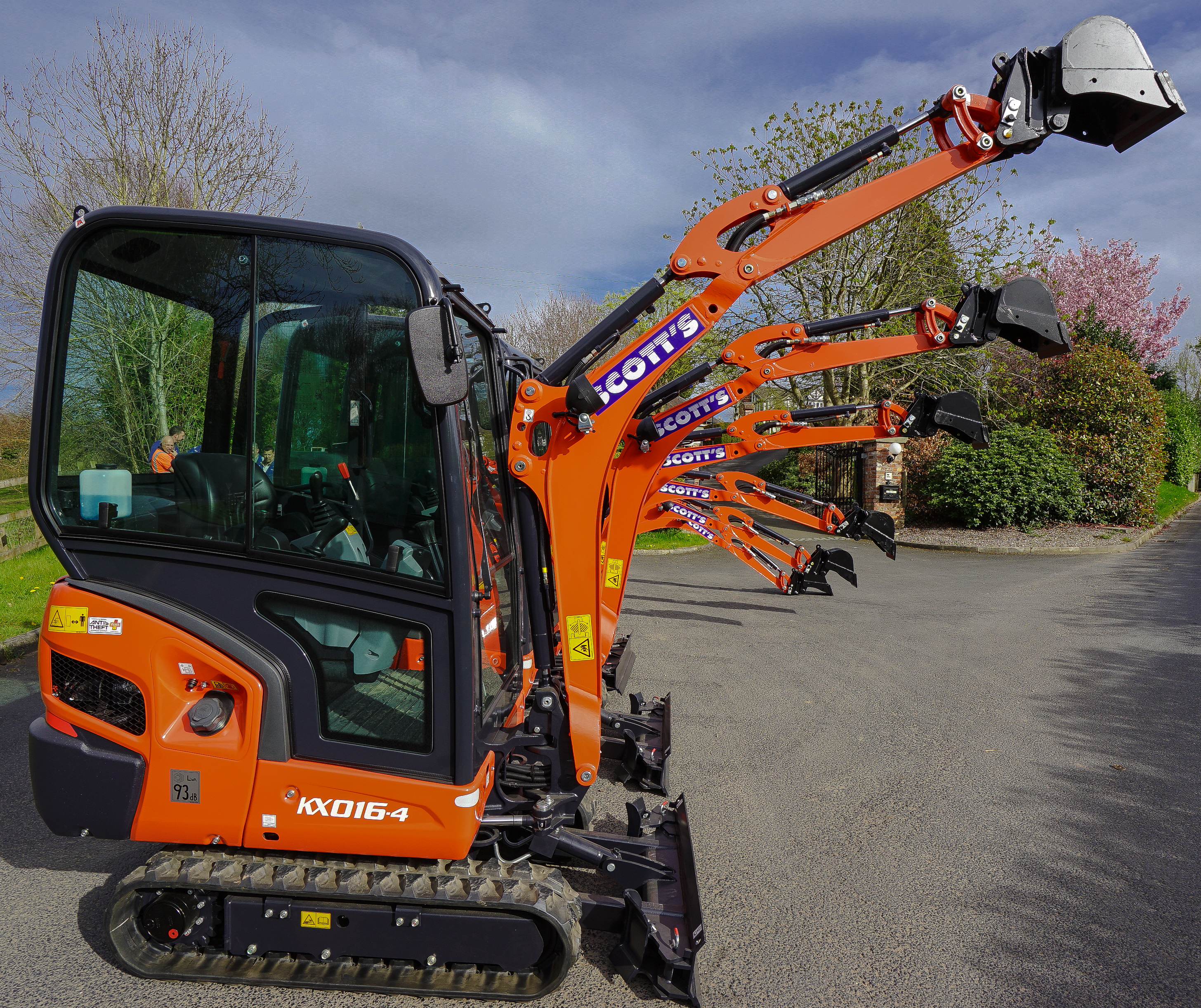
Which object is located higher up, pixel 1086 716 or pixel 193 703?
pixel 193 703

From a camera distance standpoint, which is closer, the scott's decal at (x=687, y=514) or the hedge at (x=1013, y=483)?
the scott's decal at (x=687, y=514)

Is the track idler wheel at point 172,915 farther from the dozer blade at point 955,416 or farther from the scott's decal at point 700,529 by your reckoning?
the scott's decal at point 700,529

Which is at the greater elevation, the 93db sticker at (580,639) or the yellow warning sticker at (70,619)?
the yellow warning sticker at (70,619)

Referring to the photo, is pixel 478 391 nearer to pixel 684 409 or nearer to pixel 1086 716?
pixel 684 409

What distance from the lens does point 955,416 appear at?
5543 millimetres

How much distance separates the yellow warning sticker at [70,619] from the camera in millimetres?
2783

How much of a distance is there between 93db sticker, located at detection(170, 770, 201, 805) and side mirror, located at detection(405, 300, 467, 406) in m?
1.63

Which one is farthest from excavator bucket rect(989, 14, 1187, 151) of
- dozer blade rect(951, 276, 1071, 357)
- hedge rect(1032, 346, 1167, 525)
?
hedge rect(1032, 346, 1167, 525)

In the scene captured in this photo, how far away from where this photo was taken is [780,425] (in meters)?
7.29

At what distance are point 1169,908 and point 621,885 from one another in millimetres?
2486

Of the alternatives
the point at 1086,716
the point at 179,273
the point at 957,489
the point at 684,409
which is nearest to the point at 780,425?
the point at 684,409

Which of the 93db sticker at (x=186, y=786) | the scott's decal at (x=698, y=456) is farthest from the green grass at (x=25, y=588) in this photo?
the scott's decal at (x=698, y=456)

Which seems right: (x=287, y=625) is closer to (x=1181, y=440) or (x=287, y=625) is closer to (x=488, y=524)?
(x=488, y=524)

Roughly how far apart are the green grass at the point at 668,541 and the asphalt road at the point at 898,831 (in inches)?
272
